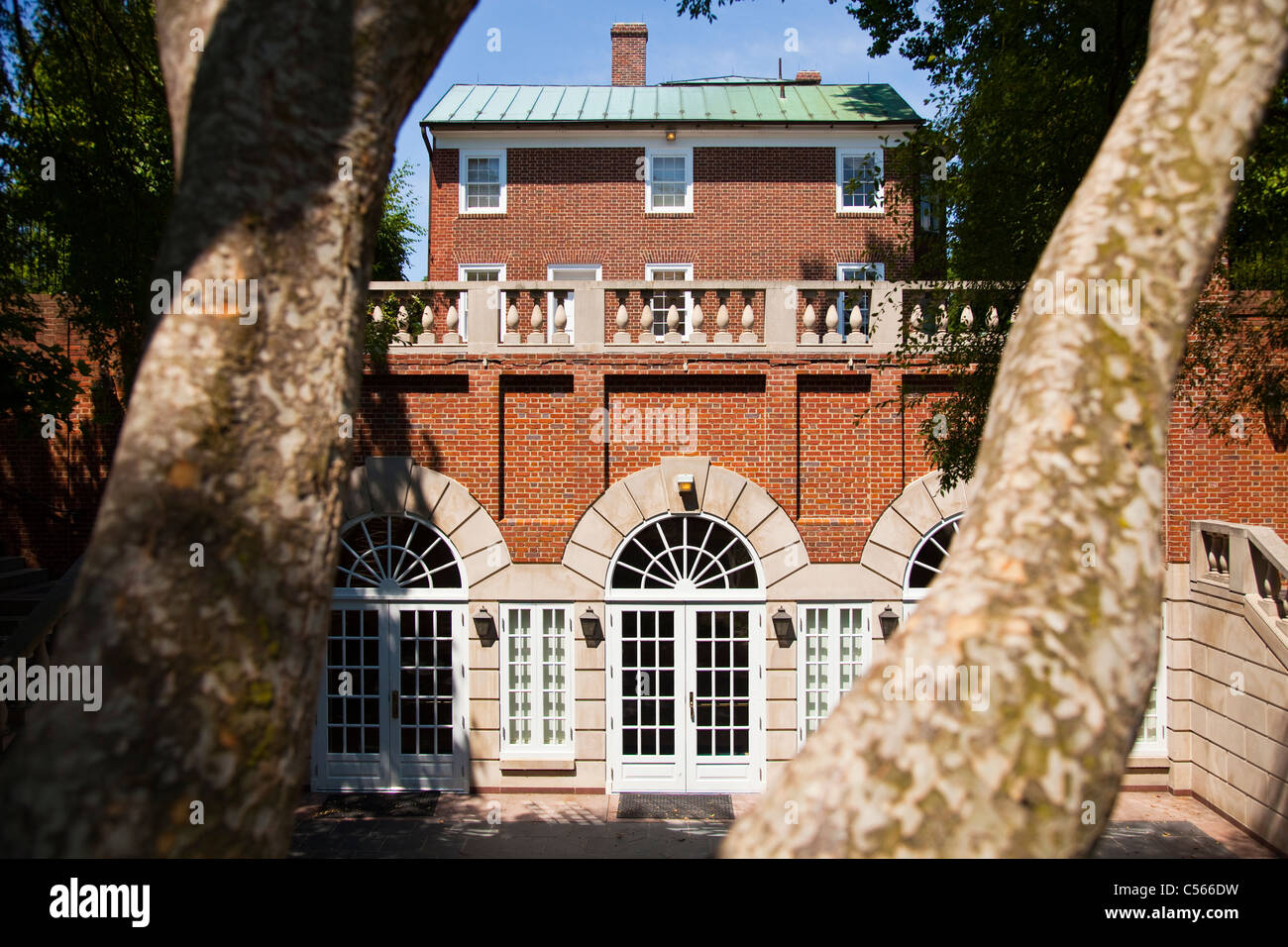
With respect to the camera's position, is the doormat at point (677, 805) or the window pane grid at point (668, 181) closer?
the doormat at point (677, 805)

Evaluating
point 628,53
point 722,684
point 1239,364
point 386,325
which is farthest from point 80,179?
point 628,53

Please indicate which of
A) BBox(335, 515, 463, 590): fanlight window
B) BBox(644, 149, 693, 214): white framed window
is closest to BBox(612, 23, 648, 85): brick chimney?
BBox(644, 149, 693, 214): white framed window

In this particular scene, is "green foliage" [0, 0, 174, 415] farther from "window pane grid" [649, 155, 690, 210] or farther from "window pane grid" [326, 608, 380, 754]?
"window pane grid" [649, 155, 690, 210]

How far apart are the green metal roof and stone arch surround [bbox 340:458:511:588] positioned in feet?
45.1

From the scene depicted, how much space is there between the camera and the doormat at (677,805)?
35.7 ft

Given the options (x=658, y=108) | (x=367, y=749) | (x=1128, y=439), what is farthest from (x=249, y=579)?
(x=658, y=108)

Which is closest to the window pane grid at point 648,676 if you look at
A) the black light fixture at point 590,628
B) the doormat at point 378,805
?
the black light fixture at point 590,628

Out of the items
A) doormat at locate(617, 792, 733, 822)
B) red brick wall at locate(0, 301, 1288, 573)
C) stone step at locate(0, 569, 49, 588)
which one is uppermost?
red brick wall at locate(0, 301, 1288, 573)

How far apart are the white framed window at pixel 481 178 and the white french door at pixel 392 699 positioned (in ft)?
46.1

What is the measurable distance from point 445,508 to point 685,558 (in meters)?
3.53

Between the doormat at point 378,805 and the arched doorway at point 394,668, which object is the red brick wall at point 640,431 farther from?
the doormat at point 378,805

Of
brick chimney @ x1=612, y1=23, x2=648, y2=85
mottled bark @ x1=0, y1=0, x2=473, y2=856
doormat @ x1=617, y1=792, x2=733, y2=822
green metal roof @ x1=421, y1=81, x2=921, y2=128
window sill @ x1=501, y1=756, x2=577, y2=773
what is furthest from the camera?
brick chimney @ x1=612, y1=23, x2=648, y2=85

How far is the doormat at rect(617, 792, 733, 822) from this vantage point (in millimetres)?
10875

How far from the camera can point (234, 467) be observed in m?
2.26
